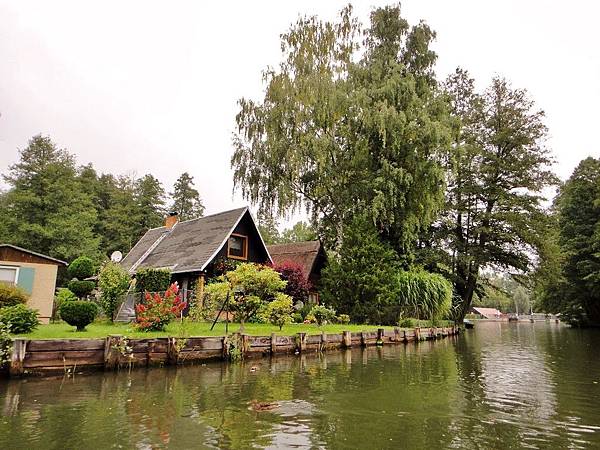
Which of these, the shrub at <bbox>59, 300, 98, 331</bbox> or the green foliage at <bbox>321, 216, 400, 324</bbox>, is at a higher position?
the green foliage at <bbox>321, 216, 400, 324</bbox>

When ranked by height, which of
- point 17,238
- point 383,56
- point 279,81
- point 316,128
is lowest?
point 17,238

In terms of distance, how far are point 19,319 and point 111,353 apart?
3.57 meters

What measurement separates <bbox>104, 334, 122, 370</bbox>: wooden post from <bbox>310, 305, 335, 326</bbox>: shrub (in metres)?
12.8

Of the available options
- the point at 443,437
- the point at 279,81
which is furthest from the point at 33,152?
the point at 443,437

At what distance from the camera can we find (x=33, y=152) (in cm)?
3734

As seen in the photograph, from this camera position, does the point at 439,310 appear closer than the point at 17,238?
Yes

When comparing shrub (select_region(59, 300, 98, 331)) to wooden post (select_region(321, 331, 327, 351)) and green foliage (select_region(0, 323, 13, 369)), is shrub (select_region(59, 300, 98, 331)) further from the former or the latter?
wooden post (select_region(321, 331, 327, 351))

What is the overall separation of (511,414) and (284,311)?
1158 centimetres

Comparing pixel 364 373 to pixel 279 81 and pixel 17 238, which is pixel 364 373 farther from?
pixel 17 238

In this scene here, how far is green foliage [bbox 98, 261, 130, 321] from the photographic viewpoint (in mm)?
19875

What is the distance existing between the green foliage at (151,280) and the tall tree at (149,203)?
2952 centimetres

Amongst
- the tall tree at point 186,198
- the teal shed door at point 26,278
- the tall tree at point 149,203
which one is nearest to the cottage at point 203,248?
the teal shed door at point 26,278

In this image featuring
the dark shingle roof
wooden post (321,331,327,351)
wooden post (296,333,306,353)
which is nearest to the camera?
wooden post (296,333,306,353)

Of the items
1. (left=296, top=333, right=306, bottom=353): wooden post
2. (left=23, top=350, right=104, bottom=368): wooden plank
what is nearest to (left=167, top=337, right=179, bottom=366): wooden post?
(left=23, top=350, right=104, bottom=368): wooden plank
